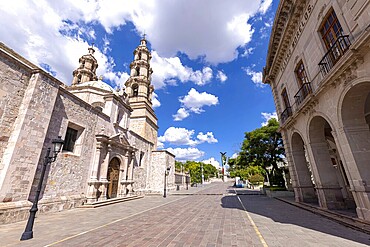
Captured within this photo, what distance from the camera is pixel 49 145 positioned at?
8.89 m

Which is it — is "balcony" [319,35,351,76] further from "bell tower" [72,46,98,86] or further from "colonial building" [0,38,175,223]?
"bell tower" [72,46,98,86]

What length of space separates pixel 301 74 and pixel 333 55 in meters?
3.13

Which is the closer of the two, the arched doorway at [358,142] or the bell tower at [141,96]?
the arched doorway at [358,142]

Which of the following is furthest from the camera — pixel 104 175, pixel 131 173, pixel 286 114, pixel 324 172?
pixel 131 173

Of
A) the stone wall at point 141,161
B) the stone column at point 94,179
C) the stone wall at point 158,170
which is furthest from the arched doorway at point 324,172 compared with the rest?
the stone wall at point 158,170

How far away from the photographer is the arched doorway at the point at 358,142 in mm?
5582

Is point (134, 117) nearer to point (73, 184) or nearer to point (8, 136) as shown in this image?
point (73, 184)

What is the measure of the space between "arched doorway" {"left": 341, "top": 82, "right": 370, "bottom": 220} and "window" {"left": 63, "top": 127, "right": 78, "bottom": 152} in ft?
46.4

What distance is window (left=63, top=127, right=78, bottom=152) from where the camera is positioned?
34.5 ft

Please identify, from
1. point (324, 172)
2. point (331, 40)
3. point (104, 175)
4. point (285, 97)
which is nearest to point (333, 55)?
point (331, 40)

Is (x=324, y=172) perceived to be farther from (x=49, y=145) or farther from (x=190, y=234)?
(x=49, y=145)

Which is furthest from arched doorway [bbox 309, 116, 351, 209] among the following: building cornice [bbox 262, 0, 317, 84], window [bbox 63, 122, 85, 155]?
window [bbox 63, 122, 85, 155]

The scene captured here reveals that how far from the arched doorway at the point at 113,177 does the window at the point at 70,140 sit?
12.7ft

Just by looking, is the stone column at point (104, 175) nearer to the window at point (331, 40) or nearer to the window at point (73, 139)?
the window at point (73, 139)
